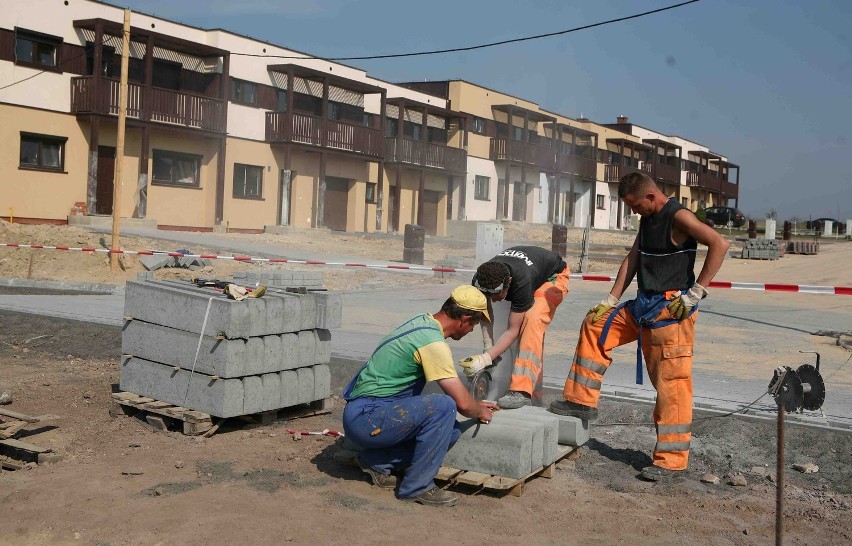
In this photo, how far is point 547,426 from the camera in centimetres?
550

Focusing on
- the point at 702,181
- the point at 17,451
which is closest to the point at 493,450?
the point at 17,451

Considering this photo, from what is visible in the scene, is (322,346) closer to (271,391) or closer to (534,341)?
(271,391)

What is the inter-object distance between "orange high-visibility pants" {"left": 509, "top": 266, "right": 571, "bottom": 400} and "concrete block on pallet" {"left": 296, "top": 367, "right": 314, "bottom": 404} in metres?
1.62

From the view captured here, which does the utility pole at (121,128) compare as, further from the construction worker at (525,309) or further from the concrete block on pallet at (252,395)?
the construction worker at (525,309)

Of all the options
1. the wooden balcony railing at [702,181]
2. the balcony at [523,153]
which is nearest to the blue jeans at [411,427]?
the balcony at [523,153]

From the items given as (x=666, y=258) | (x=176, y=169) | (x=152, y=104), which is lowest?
(x=666, y=258)

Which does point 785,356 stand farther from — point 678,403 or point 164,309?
point 164,309

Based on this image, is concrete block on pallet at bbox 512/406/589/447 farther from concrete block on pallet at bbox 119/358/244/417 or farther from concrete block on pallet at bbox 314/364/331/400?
concrete block on pallet at bbox 119/358/244/417

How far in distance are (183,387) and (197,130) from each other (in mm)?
23864

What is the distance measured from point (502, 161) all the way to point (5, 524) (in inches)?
1729

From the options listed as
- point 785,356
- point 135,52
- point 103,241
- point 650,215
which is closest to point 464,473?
point 650,215

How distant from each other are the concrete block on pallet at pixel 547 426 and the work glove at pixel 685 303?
1.04 m

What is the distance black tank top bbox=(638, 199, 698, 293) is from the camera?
5.60 metres

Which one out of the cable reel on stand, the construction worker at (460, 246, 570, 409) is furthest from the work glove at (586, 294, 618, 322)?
the cable reel on stand
